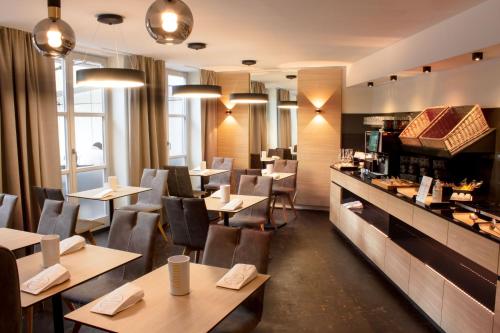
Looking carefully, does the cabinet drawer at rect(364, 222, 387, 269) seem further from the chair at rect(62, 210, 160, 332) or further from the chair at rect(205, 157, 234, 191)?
the chair at rect(205, 157, 234, 191)

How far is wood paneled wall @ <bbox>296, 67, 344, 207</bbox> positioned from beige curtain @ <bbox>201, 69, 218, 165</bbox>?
164 centimetres

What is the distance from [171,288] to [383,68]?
417cm

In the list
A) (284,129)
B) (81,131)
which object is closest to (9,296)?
(81,131)

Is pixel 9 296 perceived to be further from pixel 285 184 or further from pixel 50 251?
pixel 285 184

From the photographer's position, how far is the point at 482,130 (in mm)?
3482

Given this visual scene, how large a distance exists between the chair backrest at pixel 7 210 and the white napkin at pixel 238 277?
7.23ft

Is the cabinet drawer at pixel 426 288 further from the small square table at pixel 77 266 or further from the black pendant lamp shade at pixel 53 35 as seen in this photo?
the black pendant lamp shade at pixel 53 35

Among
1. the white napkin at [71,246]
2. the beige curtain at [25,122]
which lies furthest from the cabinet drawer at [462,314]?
the beige curtain at [25,122]

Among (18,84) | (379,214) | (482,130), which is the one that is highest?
(18,84)

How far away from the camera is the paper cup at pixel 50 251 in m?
2.22

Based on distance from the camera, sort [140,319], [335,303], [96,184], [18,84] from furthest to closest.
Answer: [96,184] < [18,84] < [335,303] < [140,319]

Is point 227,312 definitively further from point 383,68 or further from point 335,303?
point 383,68

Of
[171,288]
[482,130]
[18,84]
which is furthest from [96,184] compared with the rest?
[482,130]

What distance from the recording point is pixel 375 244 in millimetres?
4141
